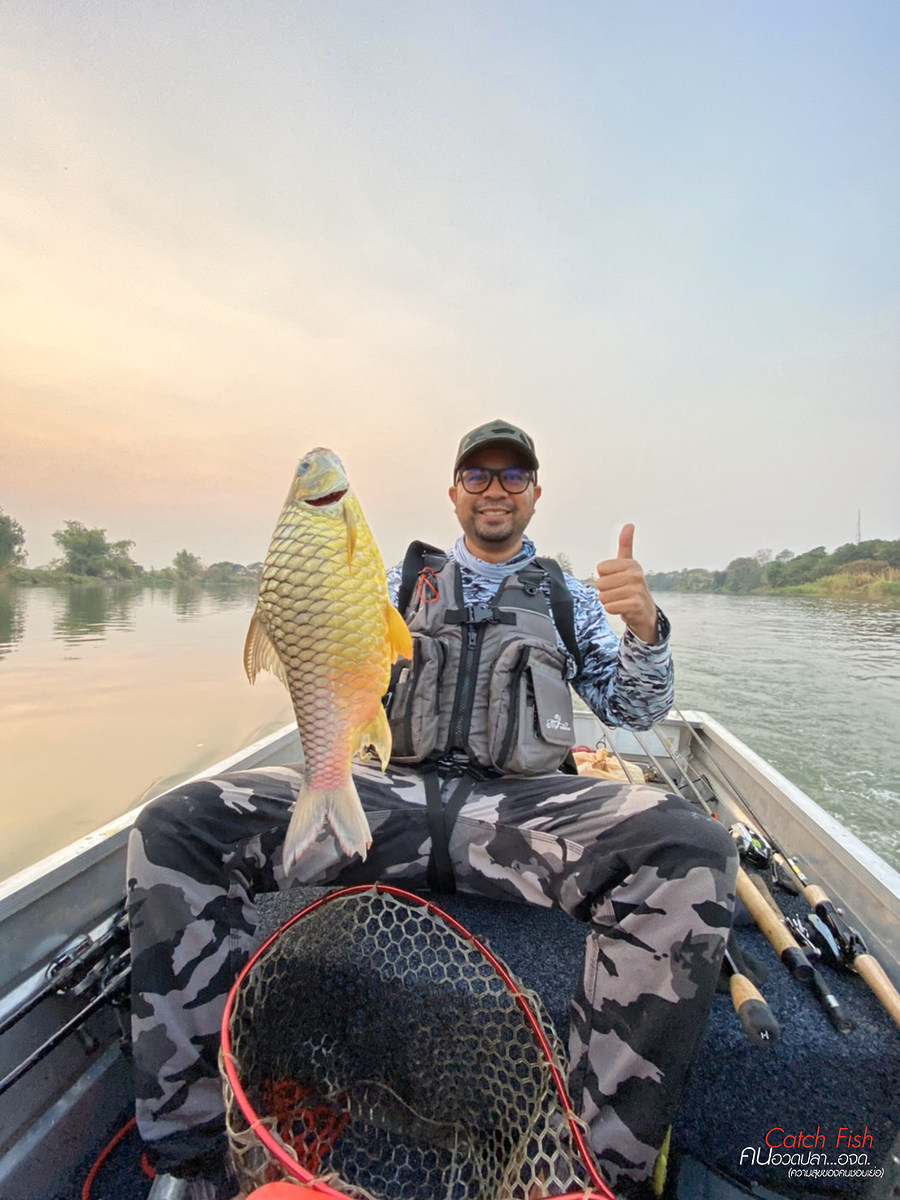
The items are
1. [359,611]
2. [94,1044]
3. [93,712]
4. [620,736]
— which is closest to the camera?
[359,611]

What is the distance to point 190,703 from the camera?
13.8m

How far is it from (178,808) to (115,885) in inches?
28.2

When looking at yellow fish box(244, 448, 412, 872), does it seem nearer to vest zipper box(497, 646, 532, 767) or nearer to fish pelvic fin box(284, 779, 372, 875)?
fish pelvic fin box(284, 779, 372, 875)

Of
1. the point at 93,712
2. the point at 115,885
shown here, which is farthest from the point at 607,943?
the point at 93,712

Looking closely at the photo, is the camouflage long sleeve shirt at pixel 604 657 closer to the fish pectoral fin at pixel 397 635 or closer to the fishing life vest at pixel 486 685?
the fishing life vest at pixel 486 685

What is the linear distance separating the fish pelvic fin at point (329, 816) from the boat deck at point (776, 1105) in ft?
3.21

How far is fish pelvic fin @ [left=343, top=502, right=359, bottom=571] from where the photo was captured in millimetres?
1471

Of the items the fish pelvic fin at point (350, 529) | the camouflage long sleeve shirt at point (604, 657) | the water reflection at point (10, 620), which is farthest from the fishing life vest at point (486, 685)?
the water reflection at point (10, 620)

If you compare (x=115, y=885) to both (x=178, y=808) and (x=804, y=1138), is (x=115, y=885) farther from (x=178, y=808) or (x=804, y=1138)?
(x=804, y=1138)

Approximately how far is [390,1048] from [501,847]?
2.29 feet

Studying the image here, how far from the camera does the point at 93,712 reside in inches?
479

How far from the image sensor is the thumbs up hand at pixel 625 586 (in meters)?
2.01

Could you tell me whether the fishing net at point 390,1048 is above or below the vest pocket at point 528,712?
below

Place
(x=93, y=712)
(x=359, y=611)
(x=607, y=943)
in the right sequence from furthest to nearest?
(x=93, y=712), (x=607, y=943), (x=359, y=611)
